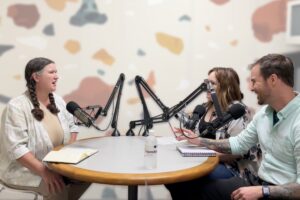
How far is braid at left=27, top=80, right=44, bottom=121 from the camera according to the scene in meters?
2.08

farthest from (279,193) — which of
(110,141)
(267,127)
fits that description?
(110,141)

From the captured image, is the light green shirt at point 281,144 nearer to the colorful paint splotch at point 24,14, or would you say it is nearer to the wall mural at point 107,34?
the wall mural at point 107,34

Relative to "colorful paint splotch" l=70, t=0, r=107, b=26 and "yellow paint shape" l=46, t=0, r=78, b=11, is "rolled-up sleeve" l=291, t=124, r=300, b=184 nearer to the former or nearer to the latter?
"colorful paint splotch" l=70, t=0, r=107, b=26

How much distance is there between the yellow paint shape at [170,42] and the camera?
2.78 m

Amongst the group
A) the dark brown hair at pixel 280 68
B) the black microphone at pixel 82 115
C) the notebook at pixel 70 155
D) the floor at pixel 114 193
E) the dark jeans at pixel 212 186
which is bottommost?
the floor at pixel 114 193

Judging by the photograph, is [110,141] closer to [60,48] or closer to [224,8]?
[60,48]

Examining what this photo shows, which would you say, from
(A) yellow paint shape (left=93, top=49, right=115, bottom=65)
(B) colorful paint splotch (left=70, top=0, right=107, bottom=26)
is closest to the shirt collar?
(A) yellow paint shape (left=93, top=49, right=115, bottom=65)

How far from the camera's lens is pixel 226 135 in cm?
218

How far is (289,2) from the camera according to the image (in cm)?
262

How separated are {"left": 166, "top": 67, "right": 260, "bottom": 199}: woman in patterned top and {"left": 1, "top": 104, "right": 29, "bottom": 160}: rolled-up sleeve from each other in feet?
3.08

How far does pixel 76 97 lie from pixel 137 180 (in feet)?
4.87

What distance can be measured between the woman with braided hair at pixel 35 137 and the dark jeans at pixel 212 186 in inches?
26.4

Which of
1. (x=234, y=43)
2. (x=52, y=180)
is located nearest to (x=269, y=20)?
(x=234, y=43)

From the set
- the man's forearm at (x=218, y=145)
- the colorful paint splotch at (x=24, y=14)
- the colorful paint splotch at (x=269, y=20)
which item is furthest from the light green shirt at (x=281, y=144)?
the colorful paint splotch at (x=24, y=14)
